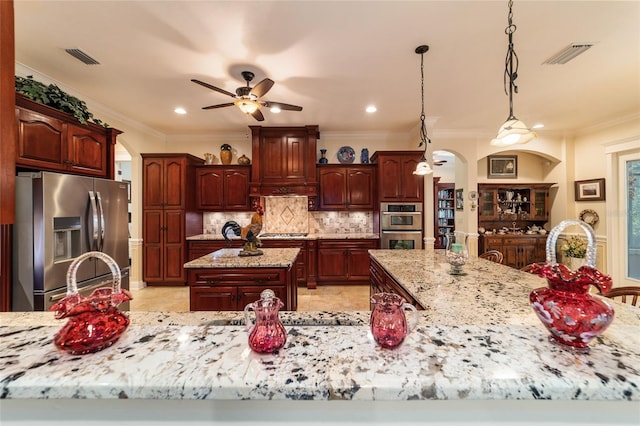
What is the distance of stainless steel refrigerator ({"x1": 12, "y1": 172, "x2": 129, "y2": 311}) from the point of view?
6.72 feet

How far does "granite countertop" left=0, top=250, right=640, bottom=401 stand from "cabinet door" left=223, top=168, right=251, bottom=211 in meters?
4.19

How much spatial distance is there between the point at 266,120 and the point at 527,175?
222 inches

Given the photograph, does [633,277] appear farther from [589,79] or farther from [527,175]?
[589,79]

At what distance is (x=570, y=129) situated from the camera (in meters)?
4.86

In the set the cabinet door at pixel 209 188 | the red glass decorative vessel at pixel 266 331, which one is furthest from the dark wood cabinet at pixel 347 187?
the red glass decorative vessel at pixel 266 331

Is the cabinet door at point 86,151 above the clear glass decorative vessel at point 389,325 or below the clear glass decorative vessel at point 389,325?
above

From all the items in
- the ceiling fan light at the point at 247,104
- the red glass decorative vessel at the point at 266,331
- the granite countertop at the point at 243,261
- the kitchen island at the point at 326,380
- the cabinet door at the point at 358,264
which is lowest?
the cabinet door at the point at 358,264

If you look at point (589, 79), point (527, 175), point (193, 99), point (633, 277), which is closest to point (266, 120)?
point (193, 99)

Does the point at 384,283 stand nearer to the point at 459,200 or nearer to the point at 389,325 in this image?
the point at 389,325

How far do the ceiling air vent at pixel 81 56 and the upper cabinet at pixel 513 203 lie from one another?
21.3 feet

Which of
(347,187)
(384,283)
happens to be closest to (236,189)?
(347,187)

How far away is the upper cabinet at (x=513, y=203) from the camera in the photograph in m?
5.45

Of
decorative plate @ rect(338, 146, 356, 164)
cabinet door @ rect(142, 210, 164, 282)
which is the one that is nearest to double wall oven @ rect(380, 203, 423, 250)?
decorative plate @ rect(338, 146, 356, 164)

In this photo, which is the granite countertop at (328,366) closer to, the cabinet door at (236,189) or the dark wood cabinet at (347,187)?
the dark wood cabinet at (347,187)
